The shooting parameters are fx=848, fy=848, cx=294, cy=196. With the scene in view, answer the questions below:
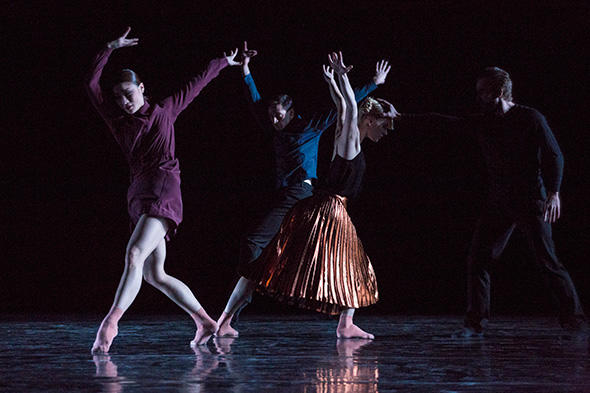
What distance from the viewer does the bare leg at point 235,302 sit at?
12.0 ft

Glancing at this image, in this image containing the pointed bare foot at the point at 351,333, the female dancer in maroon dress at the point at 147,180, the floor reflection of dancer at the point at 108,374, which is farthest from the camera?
the pointed bare foot at the point at 351,333

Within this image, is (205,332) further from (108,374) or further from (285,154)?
(285,154)

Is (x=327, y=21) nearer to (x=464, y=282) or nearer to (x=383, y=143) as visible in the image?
(x=383, y=143)

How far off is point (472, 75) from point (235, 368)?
12.7ft

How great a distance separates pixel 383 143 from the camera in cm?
592

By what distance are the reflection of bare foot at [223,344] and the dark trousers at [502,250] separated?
108 centimetres

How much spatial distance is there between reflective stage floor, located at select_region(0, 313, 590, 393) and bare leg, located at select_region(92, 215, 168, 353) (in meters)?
0.10

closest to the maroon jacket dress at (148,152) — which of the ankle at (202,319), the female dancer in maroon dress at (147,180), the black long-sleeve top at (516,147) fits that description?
the female dancer in maroon dress at (147,180)

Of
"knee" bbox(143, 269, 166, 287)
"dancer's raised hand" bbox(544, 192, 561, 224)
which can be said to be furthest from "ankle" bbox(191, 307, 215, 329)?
"dancer's raised hand" bbox(544, 192, 561, 224)

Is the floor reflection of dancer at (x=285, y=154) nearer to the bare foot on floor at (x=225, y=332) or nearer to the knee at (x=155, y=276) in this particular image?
the bare foot on floor at (x=225, y=332)

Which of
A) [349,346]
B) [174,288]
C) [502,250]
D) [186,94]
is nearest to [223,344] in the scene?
[174,288]

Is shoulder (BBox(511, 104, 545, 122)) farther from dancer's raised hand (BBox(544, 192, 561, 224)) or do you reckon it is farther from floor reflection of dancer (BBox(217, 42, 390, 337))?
floor reflection of dancer (BBox(217, 42, 390, 337))

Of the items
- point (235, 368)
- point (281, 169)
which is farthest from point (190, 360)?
point (281, 169)

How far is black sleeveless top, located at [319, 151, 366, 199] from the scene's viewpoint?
11.5 ft
